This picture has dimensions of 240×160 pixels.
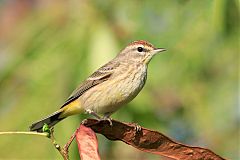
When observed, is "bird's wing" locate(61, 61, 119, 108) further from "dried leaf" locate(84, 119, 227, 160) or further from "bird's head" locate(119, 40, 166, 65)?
"dried leaf" locate(84, 119, 227, 160)

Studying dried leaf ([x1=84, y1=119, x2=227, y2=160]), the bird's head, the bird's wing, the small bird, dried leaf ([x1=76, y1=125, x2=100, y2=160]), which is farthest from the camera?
the bird's head

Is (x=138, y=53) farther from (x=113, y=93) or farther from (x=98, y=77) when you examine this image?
(x=113, y=93)

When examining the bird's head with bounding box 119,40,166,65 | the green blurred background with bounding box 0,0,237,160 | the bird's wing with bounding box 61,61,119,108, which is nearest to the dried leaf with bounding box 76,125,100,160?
the green blurred background with bounding box 0,0,237,160

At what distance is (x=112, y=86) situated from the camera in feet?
15.8

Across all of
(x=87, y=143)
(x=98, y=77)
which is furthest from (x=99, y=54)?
(x=87, y=143)

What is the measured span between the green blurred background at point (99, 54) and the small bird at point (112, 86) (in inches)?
3.2

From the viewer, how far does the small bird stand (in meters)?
4.41

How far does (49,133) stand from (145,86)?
9.26ft

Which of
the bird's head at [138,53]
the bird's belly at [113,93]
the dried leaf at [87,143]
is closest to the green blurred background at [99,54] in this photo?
the bird's belly at [113,93]

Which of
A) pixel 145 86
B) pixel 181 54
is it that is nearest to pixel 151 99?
pixel 145 86

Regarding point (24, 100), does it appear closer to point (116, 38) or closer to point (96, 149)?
point (116, 38)

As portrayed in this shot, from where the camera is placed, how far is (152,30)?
13.8 feet

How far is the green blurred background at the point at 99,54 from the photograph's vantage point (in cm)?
391

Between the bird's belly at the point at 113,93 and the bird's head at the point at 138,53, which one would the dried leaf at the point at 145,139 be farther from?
the bird's head at the point at 138,53
